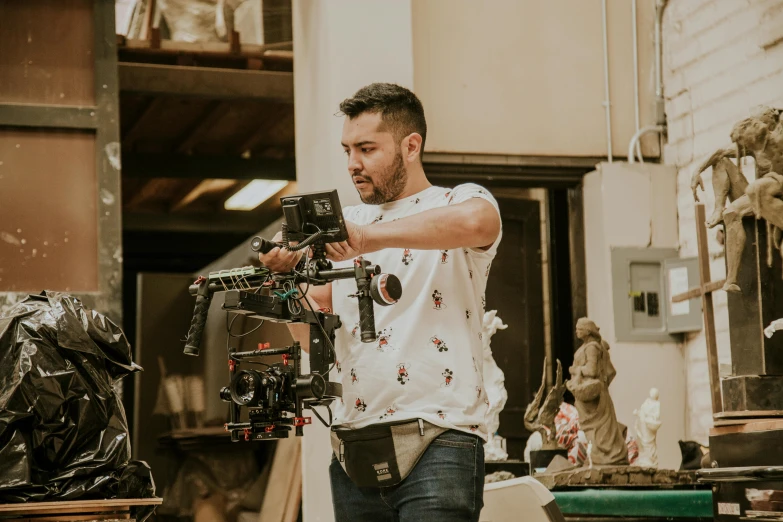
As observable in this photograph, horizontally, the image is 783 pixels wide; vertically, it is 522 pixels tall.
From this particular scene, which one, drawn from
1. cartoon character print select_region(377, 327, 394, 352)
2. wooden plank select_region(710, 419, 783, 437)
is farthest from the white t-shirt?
wooden plank select_region(710, 419, 783, 437)

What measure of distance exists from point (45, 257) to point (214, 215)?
3.51 m

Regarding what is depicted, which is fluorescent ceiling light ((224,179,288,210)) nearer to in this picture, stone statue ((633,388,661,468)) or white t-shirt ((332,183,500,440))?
stone statue ((633,388,661,468))

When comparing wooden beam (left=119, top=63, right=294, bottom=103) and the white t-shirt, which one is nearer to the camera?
the white t-shirt

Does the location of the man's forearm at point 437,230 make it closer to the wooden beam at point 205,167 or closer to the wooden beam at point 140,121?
the wooden beam at point 140,121

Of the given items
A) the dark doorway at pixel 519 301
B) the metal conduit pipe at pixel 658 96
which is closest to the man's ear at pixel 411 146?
the metal conduit pipe at pixel 658 96

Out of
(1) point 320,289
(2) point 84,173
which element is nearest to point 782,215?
(1) point 320,289

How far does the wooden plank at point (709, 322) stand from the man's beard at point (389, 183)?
5.23ft

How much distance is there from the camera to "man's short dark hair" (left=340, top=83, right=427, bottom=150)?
2.14 m

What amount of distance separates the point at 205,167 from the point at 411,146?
4.44 m

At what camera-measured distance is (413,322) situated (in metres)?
2.03

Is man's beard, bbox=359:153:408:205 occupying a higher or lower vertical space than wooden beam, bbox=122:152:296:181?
lower

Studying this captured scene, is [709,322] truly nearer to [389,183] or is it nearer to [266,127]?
[389,183]

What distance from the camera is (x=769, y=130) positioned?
119 inches

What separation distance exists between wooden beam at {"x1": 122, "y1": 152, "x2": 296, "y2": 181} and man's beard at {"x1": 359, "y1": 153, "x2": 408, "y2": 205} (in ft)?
14.2
